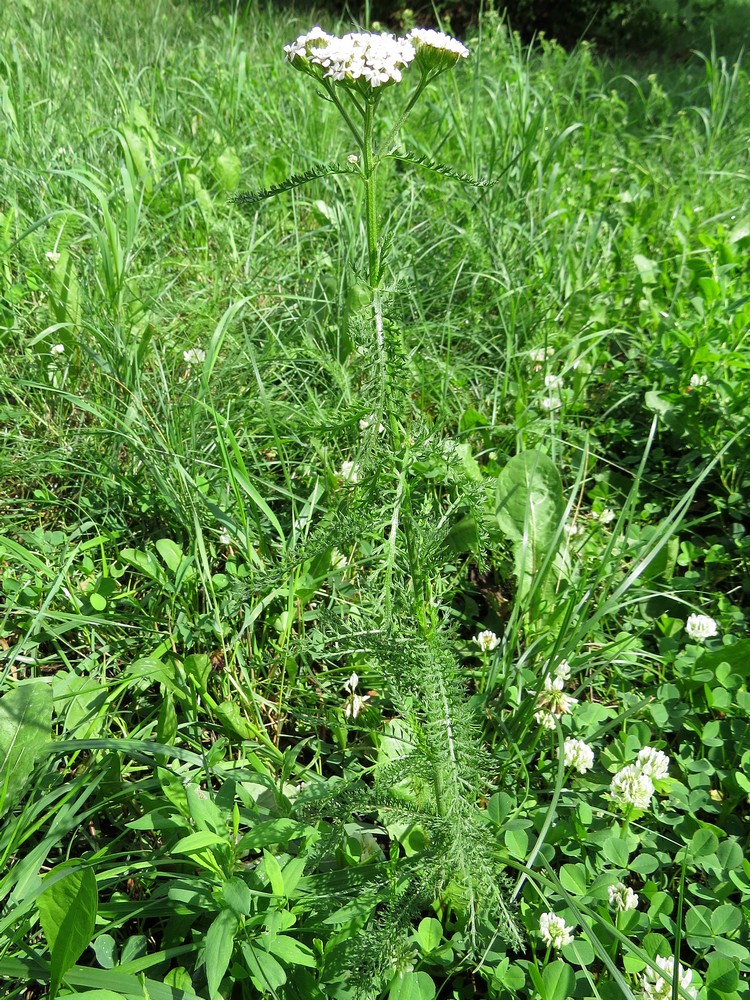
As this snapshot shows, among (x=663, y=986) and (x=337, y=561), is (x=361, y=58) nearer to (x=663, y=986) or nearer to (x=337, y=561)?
(x=337, y=561)

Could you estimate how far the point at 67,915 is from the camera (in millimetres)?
1067

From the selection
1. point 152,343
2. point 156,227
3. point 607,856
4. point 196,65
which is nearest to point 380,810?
point 607,856

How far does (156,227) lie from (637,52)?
716 cm

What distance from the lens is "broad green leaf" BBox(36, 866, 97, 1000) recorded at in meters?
1.05

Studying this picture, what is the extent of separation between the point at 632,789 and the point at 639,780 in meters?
0.02

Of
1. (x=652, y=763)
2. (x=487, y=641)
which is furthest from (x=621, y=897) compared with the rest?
(x=487, y=641)

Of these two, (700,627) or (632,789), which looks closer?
(632,789)

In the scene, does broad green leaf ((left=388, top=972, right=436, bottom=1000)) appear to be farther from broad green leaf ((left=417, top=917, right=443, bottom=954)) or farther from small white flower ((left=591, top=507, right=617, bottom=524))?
small white flower ((left=591, top=507, right=617, bottom=524))

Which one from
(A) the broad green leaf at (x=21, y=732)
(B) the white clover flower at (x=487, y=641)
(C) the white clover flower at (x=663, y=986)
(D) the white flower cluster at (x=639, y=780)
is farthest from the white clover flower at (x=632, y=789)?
Answer: (A) the broad green leaf at (x=21, y=732)

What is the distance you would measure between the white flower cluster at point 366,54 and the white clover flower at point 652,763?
1165 millimetres

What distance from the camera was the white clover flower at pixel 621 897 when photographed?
123 centimetres

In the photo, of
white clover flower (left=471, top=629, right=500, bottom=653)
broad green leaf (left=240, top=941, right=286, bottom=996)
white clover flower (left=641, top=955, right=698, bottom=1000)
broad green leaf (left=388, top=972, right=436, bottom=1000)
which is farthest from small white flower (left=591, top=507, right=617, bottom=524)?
broad green leaf (left=240, top=941, right=286, bottom=996)

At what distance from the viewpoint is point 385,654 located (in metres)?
1.21

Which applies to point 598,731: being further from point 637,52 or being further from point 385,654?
point 637,52
